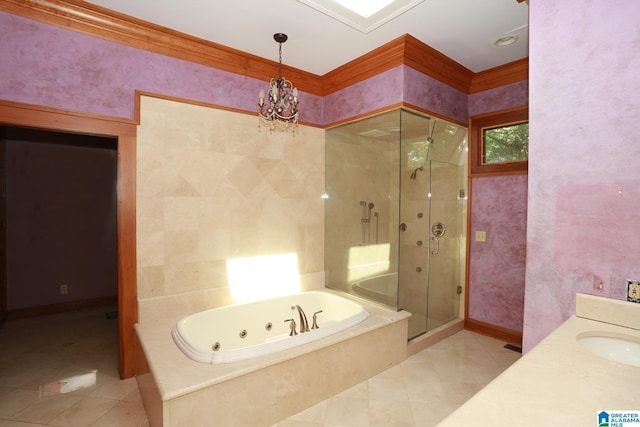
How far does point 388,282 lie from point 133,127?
8.45 ft

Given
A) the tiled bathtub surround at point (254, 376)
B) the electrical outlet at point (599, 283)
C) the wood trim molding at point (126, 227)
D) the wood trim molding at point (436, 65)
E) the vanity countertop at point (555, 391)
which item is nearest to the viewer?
the vanity countertop at point (555, 391)

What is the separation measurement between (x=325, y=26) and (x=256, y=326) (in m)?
2.53

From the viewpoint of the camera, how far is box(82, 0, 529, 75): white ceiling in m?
2.08

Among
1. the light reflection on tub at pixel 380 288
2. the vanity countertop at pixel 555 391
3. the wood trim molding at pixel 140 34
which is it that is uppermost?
the wood trim molding at pixel 140 34

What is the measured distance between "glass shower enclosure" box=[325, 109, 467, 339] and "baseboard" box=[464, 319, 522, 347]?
6.9 inches

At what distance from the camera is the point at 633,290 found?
1279 mm

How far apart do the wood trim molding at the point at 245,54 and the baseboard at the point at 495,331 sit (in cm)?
248

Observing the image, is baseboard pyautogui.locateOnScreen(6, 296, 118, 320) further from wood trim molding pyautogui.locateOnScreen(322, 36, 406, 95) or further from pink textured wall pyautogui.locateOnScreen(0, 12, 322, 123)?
wood trim molding pyautogui.locateOnScreen(322, 36, 406, 95)

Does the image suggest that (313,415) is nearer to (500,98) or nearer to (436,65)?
(436,65)

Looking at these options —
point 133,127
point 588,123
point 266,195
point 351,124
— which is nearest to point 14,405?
point 133,127

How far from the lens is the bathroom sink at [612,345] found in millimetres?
1224

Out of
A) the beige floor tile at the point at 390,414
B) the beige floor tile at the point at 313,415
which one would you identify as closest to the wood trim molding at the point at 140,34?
the beige floor tile at the point at 313,415

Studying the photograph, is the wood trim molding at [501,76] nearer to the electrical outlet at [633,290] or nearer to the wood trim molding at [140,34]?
the wood trim molding at [140,34]

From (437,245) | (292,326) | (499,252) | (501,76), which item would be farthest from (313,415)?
(501,76)
